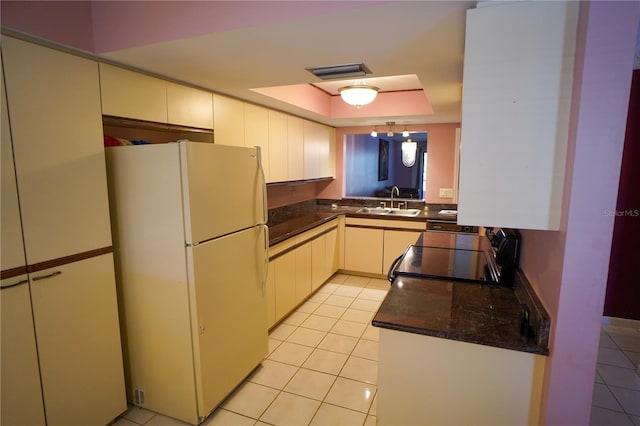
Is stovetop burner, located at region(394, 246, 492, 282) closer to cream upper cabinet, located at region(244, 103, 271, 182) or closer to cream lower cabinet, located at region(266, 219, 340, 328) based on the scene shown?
cream lower cabinet, located at region(266, 219, 340, 328)

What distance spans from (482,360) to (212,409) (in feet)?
5.30

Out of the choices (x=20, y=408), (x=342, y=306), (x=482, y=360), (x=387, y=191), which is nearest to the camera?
(x=482, y=360)

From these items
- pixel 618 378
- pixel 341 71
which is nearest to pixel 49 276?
pixel 341 71

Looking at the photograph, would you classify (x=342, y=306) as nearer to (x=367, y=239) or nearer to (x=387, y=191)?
(x=367, y=239)

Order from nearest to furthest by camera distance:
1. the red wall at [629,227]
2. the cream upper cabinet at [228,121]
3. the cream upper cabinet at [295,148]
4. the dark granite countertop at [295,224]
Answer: the cream upper cabinet at [228,121]
the red wall at [629,227]
the dark granite countertop at [295,224]
the cream upper cabinet at [295,148]

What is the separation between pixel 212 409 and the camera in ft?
6.88

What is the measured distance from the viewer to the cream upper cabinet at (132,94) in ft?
6.23

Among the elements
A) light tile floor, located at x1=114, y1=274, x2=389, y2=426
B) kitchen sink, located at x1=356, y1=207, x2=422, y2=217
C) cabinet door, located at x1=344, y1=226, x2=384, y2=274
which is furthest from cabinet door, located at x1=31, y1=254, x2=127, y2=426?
kitchen sink, located at x1=356, y1=207, x2=422, y2=217

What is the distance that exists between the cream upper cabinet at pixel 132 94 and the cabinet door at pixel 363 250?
2.92 meters

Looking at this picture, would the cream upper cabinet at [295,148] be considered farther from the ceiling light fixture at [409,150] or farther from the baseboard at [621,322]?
the baseboard at [621,322]

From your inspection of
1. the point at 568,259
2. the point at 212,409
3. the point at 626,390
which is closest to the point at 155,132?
the point at 212,409

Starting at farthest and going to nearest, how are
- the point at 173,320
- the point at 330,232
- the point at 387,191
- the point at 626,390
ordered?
the point at 387,191, the point at 330,232, the point at 626,390, the point at 173,320

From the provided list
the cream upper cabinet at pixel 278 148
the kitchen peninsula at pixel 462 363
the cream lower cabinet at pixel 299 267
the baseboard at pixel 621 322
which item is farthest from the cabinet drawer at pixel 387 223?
the kitchen peninsula at pixel 462 363

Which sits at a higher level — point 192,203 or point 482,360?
point 192,203
